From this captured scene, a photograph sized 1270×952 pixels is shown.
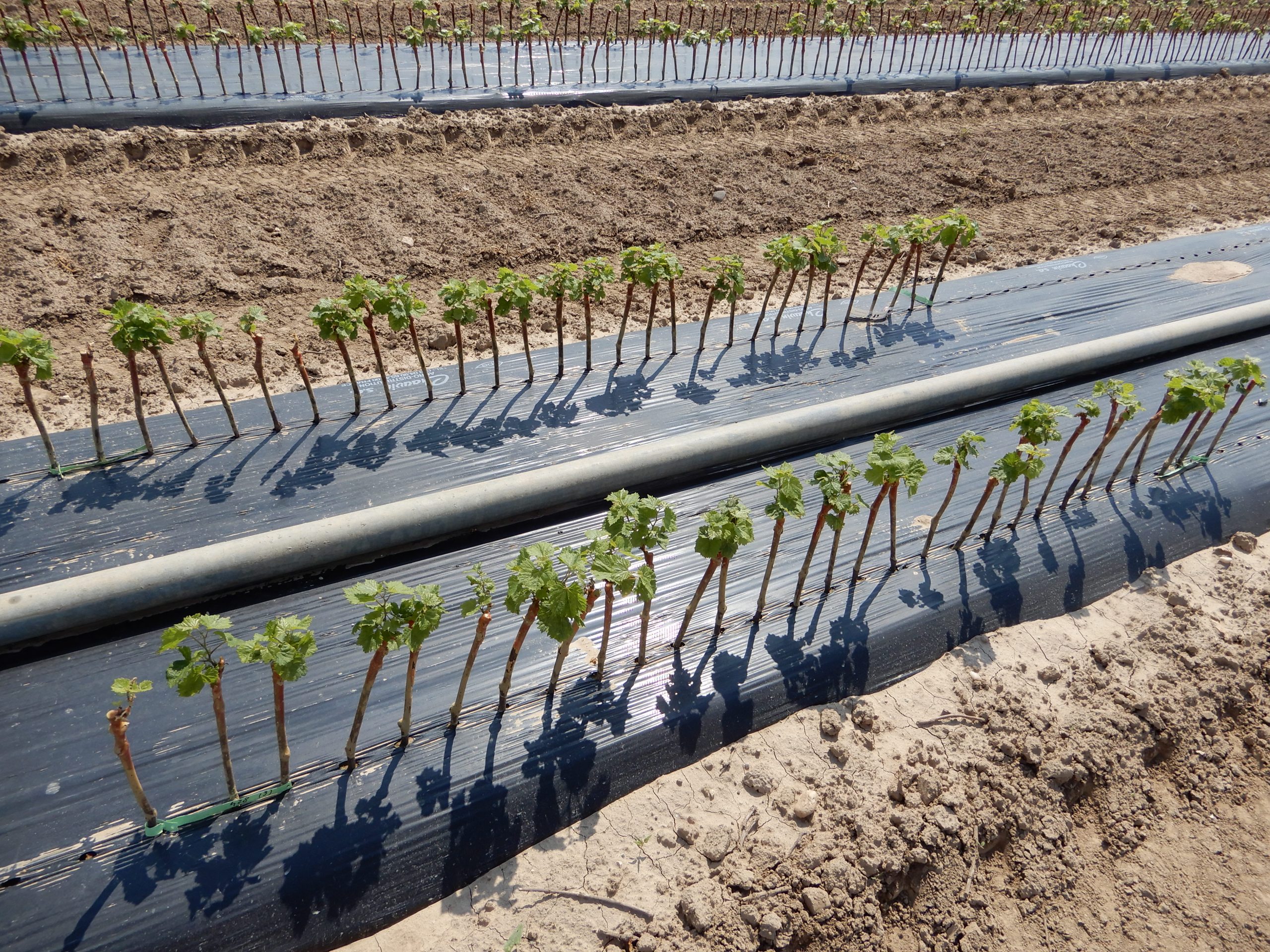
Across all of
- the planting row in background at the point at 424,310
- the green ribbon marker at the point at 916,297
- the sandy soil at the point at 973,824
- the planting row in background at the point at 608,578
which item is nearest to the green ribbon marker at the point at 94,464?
the planting row in background at the point at 424,310

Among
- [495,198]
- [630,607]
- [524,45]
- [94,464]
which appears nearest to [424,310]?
[94,464]

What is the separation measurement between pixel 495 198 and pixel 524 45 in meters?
7.67

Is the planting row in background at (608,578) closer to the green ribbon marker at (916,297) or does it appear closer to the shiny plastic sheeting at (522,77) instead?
the green ribbon marker at (916,297)

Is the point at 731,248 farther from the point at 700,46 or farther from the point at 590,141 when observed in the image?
the point at 700,46

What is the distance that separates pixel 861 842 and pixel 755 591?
1649 millimetres

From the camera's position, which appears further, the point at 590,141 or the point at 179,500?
the point at 590,141

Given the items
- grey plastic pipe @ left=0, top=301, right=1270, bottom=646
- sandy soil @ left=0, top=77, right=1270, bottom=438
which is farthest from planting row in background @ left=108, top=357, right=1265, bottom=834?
sandy soil @ left=0, top=77, right=1270, bottom=438

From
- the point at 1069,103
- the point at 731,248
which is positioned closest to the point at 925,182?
the point at 731,248

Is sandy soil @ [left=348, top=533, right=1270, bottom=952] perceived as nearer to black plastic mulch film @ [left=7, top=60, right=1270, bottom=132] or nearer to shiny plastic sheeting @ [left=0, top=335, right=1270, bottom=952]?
shiny plastic sheeting @ [left=0, top=335, right=1270, bottom=952]

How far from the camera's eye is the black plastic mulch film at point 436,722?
3.61 m

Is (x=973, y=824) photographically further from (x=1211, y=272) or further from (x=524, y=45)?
(x=524, y=45)

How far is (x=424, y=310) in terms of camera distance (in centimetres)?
688

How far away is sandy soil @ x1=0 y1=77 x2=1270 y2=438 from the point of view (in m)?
8.88

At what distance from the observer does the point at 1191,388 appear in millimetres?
5895
